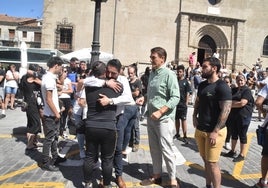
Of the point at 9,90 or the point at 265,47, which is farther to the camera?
the point at 265,47

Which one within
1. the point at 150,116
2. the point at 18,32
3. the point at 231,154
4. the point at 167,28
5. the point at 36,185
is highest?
the point at 18,32

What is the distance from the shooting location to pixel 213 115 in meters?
4.69

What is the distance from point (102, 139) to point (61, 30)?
22721mm

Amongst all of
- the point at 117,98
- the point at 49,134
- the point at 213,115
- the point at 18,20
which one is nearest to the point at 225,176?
the point at 213,115

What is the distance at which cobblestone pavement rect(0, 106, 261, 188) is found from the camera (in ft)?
17.5

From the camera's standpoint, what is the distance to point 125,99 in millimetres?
4699

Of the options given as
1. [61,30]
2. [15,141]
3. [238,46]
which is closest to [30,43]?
[61,30]

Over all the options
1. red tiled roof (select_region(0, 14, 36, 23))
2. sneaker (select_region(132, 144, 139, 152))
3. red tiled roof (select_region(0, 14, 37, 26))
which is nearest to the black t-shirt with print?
sneaker (select_region(132, 144, 139, 152))

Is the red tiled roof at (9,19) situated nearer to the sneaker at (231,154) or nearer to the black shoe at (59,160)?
the black shoe at (59,160)

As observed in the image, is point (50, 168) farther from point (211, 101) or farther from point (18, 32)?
point (18, 32)

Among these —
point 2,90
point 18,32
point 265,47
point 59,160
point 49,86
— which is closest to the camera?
point 49,86

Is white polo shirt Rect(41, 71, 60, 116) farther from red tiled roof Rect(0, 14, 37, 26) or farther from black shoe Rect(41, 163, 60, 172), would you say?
red tiled roof Rect(0, 14, 37, 26)

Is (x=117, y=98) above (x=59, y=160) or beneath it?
above

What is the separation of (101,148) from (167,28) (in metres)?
23.4
